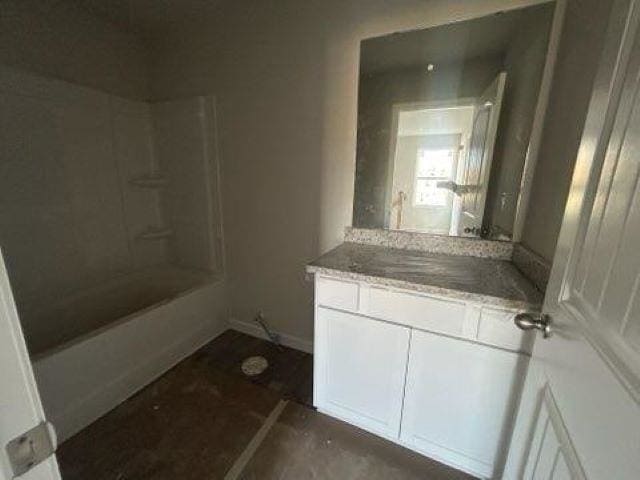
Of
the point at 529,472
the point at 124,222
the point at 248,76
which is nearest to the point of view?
the point at 529,472

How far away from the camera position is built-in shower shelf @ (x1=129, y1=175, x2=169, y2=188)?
2.16 metres

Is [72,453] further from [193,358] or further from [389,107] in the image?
[389,107]

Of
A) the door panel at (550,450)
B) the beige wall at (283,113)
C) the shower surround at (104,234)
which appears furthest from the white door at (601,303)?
the shower surround at (104,234)

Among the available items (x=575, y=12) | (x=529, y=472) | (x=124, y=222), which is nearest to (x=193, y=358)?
(x=124, y=222)

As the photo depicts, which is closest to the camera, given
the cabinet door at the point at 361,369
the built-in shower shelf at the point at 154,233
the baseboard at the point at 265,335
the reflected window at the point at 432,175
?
the cabinet door at the point at 361,369

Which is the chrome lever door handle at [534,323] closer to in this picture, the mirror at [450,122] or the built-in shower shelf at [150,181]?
the mirror at [450,122]

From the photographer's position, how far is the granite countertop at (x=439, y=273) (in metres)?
0.98

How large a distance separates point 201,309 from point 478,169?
1969 millimetres

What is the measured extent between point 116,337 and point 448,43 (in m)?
2.26

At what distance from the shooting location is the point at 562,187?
1.03 meters

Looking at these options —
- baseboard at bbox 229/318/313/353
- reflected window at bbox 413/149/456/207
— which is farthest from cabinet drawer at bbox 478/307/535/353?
baseboard at bbox 229/318/313/353

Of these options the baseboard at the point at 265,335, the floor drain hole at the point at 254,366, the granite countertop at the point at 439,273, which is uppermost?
the granite countertop at the point at 439,273

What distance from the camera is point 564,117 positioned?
108 centimetres

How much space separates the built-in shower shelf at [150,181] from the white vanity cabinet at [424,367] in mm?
1740
